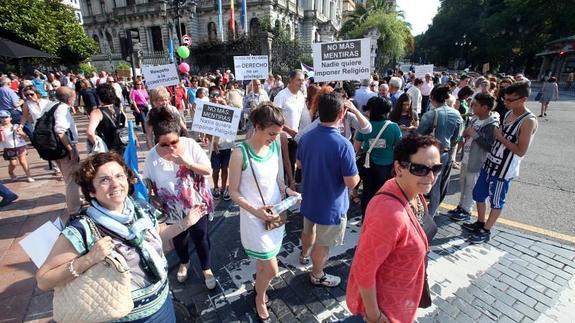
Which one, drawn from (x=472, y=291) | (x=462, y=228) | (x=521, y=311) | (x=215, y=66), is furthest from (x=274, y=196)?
(x=215, y=66)

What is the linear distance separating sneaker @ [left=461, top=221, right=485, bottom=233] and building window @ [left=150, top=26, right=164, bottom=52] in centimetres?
4836

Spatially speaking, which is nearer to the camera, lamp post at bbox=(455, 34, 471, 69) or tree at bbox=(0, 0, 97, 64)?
tree at bbox=(0, 0, 97, 64)

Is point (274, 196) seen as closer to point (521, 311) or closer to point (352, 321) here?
point (352, 321)

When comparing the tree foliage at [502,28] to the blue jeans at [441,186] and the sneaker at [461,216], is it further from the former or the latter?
the blue jeans at [441,186]

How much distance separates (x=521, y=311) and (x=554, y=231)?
201 cm

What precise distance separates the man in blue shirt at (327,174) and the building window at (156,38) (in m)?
48.2

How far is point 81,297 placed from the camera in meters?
1.44

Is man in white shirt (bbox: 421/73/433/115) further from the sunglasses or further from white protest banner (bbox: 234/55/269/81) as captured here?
the sunglasses

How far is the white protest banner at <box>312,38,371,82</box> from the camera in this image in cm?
445

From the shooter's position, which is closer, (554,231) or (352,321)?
(352,321)

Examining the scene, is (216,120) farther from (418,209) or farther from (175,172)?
(418,209)

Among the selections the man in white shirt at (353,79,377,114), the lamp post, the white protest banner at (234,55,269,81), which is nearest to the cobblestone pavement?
the man in white shirt at (353,79,377,114)

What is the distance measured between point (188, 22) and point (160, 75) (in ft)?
123

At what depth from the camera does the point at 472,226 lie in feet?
13.0
